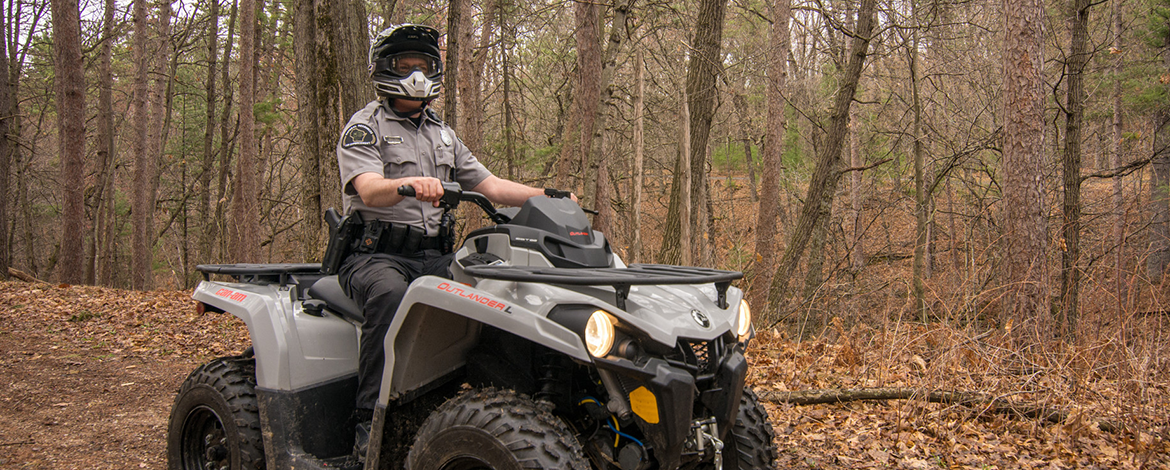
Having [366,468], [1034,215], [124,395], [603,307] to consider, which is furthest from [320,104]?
[1034,215]

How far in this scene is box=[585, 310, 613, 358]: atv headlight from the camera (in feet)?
7.02

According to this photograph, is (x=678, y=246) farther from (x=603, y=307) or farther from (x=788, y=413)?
(x=603, y=307)

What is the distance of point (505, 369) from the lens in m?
2.73

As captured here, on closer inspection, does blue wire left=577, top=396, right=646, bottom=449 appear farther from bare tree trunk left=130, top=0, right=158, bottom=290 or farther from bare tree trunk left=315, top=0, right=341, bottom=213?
bare tree trunk left=130, top=0, right=158, bottom=290

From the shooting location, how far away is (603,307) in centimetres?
221

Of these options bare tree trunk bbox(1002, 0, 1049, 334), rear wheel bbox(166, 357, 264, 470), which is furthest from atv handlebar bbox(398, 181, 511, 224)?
bare tree trunk bbox(1002, 0, 1049, 334)

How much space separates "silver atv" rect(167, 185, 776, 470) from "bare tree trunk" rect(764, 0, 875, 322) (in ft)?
20.6

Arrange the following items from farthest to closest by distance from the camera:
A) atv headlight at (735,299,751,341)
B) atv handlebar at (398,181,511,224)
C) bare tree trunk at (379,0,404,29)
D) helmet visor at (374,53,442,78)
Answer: bare tree trunk at (379,0,404,29) → helmet visor at (374,53,442,78) → atv headlight at (735,299,751,341) → atv handlebar at (398,181,511,224)

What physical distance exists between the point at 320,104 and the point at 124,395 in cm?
276

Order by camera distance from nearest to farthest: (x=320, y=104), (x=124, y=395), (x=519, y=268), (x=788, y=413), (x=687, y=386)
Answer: (x=687, y=386) < (x=519, y=268) < (x=788, y=413) < (x=124, y=395) < (x=320, y=104)

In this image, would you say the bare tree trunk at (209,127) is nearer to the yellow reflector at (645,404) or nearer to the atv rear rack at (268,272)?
the atv rear rack at (268,272)

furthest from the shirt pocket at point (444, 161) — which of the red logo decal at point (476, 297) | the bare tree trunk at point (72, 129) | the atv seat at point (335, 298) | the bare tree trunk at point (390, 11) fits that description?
the bare tree trunk at point (72, 129)

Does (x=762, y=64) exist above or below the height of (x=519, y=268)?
above

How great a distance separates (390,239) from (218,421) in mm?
1243
